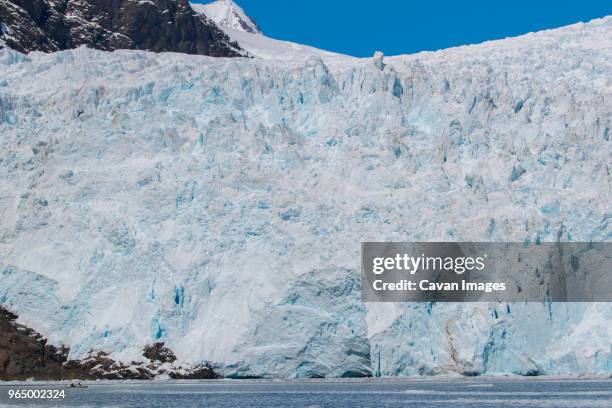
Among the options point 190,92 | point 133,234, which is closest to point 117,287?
point 133,234

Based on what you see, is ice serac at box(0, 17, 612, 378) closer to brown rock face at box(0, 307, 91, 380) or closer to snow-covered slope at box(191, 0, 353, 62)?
brown rock face at box(0, 307, 91, 380)

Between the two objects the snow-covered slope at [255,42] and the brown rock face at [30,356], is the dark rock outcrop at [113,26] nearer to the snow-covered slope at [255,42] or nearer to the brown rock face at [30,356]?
the snow-covered slope at [255,42]

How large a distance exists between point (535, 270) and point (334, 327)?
28.8ft

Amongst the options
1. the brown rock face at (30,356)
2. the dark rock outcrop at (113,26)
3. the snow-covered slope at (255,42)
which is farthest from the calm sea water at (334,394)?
the dark rock outcrop at (113,26)

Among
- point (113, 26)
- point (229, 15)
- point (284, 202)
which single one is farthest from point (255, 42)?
point (284, 202)

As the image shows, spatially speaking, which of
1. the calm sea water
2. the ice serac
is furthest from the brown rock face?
the calm sea water

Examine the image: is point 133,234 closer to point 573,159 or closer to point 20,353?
point 20,353

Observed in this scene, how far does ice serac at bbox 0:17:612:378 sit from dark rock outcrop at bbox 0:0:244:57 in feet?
53.3

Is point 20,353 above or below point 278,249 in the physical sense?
below

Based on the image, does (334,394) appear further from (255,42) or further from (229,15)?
(229,15)

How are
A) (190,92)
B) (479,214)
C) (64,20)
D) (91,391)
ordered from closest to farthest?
(91,391) < (479,214) < (190,92) < (64,20)

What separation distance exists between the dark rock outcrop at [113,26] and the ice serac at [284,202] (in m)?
16.2

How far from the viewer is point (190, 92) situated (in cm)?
5612

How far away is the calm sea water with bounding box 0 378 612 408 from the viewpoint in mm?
37938
